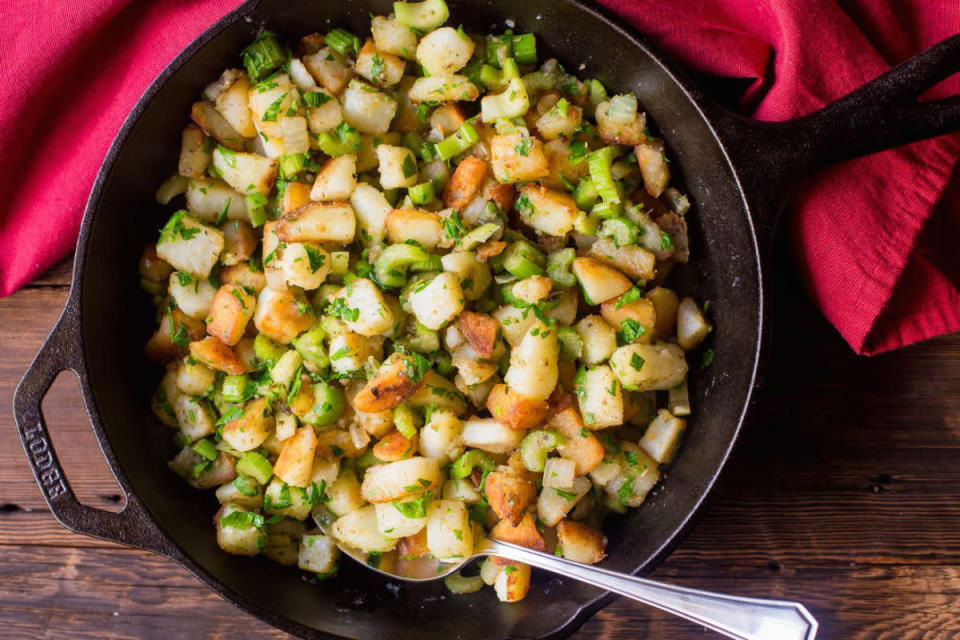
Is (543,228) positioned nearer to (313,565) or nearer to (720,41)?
(720,41)

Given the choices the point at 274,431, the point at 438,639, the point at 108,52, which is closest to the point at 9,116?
the point at 108,52

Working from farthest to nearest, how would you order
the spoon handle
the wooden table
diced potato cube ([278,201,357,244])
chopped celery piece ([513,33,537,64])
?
the wooden table
chopped celery piece ([513,33,537,64])
diced potato cube ([278,201,357,244])
the spoon handle

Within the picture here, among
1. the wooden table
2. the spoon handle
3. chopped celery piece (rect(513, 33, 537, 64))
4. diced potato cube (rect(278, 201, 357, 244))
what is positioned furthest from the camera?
the wooden table

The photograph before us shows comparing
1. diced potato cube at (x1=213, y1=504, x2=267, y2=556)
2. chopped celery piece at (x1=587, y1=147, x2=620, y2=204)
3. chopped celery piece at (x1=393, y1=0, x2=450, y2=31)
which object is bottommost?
diced potato cube at (x1=213, y1=504, x2=267, y2=556)

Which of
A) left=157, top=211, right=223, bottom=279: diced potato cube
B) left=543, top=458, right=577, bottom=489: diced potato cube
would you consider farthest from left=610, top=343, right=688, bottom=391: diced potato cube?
left=157, top=211, right=223, bottom=279: diced potato cube

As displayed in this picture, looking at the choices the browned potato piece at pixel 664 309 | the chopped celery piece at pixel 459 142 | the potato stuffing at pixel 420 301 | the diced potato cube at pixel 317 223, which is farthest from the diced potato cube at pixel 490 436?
the chopped celery piece at pixel 459 142

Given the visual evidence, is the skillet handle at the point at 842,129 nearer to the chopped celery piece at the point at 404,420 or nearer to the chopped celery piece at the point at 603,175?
the chopped celery piece at the point at 603,175

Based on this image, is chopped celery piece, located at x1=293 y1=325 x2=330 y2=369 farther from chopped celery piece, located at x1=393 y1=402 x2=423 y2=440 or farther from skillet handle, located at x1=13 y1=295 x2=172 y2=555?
skillet handle, located at x1=13 y1=295 x2=172 y2=555
